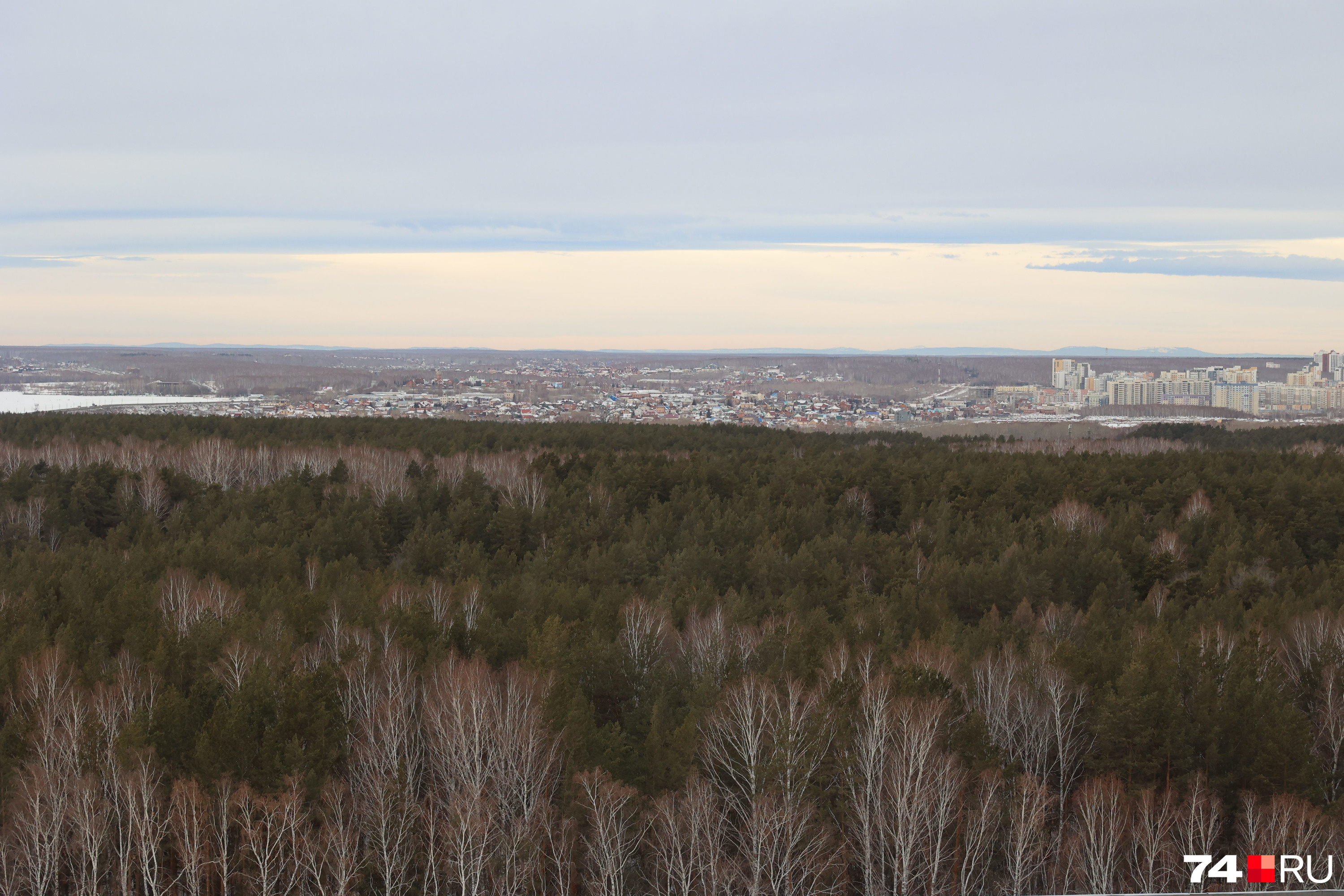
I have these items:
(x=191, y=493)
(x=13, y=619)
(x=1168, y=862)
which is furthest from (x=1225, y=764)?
(x=191, y=493)

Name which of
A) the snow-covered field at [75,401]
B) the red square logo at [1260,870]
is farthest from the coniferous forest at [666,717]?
the snow-covered field at [75,401]

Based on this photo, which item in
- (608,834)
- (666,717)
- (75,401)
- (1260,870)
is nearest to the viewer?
(1260,870)

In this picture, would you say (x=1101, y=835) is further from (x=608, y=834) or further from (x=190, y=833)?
(x=190, y=833)

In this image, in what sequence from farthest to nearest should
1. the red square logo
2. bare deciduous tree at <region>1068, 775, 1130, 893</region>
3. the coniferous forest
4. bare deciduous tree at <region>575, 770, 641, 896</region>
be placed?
bare deciduous tree at <region>1068, 775, 1130, 893</region>
the coniferous forest
bare deciduous tree at <region>575, 770, 641, 896</region>
the red square logo

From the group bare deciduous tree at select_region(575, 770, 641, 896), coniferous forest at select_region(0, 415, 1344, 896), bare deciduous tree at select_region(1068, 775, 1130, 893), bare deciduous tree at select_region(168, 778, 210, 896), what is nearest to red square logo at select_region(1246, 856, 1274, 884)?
coniferous forest at select_region(0, 415, 1344, 896)

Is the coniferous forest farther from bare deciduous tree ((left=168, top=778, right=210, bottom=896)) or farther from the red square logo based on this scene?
the red square logo

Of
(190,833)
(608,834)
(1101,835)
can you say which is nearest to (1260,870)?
(1101,835)
